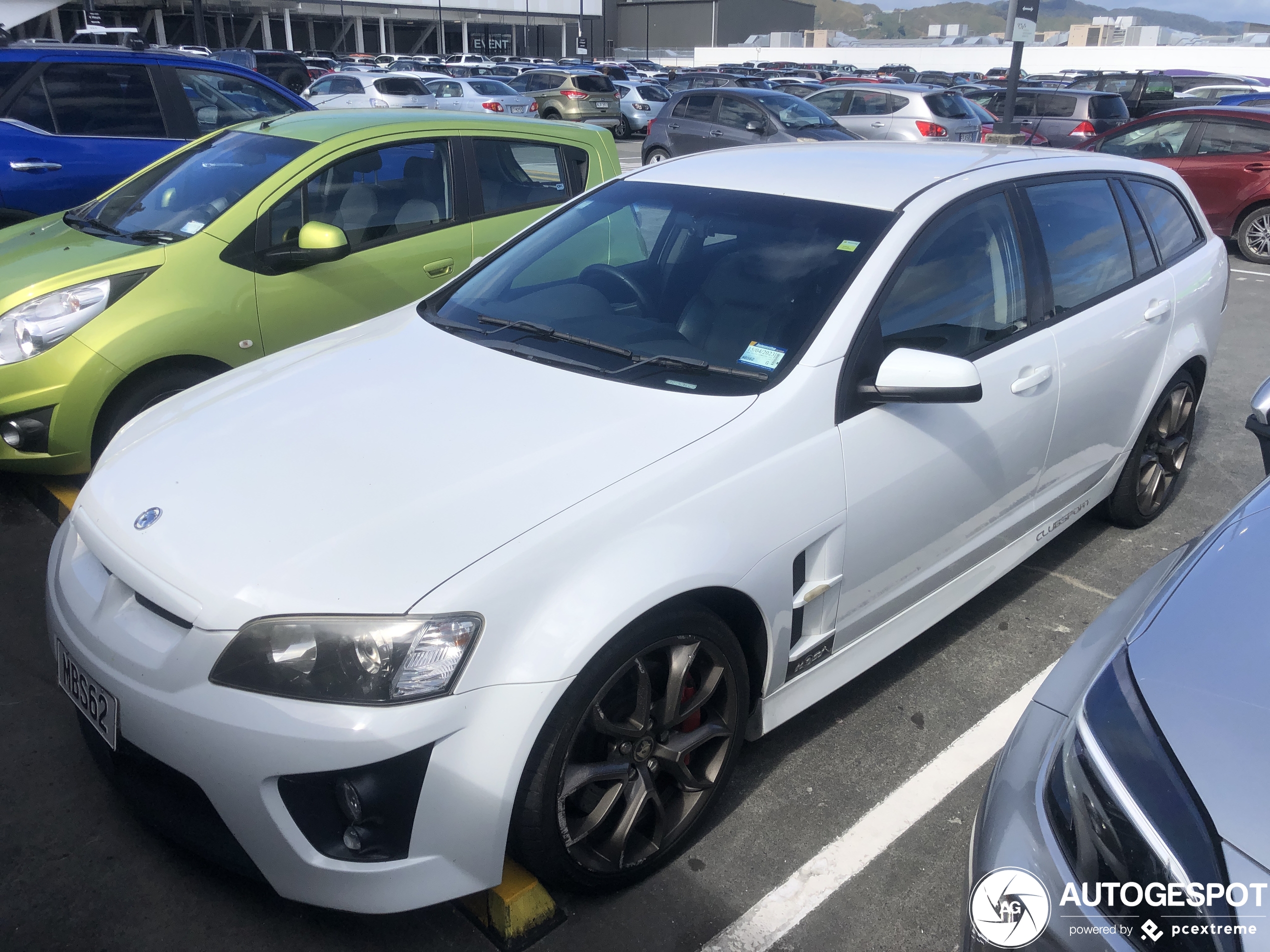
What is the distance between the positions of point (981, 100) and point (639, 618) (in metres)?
21.1

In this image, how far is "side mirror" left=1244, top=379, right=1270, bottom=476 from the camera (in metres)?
3.10

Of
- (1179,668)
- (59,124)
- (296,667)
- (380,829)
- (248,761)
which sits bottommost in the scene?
(380,829)

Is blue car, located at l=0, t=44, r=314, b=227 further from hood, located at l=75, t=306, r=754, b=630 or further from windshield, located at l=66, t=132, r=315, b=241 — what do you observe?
hood, located at l=75, t=306, r=754, b=630

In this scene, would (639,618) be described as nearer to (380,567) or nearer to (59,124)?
(380,567)

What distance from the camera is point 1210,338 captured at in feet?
14.1

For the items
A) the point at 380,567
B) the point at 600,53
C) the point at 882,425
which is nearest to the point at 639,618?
the point at 380,567

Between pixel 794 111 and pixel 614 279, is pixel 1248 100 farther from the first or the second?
pixel 614 279

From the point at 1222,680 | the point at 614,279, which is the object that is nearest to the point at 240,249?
the point at 614,279

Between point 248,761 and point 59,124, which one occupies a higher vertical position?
point 59,124

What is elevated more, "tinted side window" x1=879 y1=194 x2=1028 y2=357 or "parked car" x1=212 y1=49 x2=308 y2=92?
"parked car" x1=212 y1=49 x2=308 y2=92

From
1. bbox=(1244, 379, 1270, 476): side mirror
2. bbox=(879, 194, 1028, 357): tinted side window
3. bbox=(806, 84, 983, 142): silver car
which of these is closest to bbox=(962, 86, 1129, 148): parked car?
bbox=(806, 84, 983, 142): silver car

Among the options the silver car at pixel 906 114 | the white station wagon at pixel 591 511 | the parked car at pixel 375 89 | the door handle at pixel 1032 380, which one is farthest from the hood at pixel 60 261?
the parked car at pixel 375 89

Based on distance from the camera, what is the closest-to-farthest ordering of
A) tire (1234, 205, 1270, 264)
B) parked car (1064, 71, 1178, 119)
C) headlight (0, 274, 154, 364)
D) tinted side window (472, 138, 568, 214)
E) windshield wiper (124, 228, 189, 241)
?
headlight (0, 274, 154, 364), windshield wiper (124, 228, 189, 241), tinted side window (472, 138, 568, 214), tire (1234, 205, 1270, 264), parked car (1064, 71, 1178, 119)

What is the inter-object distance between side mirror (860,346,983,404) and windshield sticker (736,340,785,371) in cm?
27
